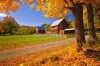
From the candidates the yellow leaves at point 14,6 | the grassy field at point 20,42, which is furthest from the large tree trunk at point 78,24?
the grassy field at point 20,42

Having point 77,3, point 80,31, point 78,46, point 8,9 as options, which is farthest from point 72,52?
point 8,9

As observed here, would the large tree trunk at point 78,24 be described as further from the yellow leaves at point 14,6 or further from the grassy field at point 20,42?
the grassy field at point 20,42

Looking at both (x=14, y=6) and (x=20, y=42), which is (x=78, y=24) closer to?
(x=14, y=6)

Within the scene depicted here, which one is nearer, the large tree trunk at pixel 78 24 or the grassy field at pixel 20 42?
the large tree trunk at pixel 78 24

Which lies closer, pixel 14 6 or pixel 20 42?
pixel 14 6

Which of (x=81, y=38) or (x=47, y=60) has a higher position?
(x=81, y=38)

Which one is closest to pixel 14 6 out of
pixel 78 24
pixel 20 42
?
pixel 78 24

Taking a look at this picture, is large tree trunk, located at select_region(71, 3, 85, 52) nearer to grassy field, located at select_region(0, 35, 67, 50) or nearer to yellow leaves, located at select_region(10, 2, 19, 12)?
yellow leaves, located at select_region(10, 2, 19, 12)

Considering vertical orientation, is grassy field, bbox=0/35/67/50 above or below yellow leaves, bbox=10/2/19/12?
below

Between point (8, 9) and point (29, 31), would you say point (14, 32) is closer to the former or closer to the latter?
point (29, 31)

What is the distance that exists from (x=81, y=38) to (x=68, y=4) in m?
2.90

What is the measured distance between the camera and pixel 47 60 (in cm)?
1249

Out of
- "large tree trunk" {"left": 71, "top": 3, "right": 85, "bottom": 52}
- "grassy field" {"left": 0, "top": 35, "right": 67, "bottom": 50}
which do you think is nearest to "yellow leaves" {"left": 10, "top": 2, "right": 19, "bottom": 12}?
"large tree trunk" {"left": 71, "top": 3, "right": 85, "bottom": 52}

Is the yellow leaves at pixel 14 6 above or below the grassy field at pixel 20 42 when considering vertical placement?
above
